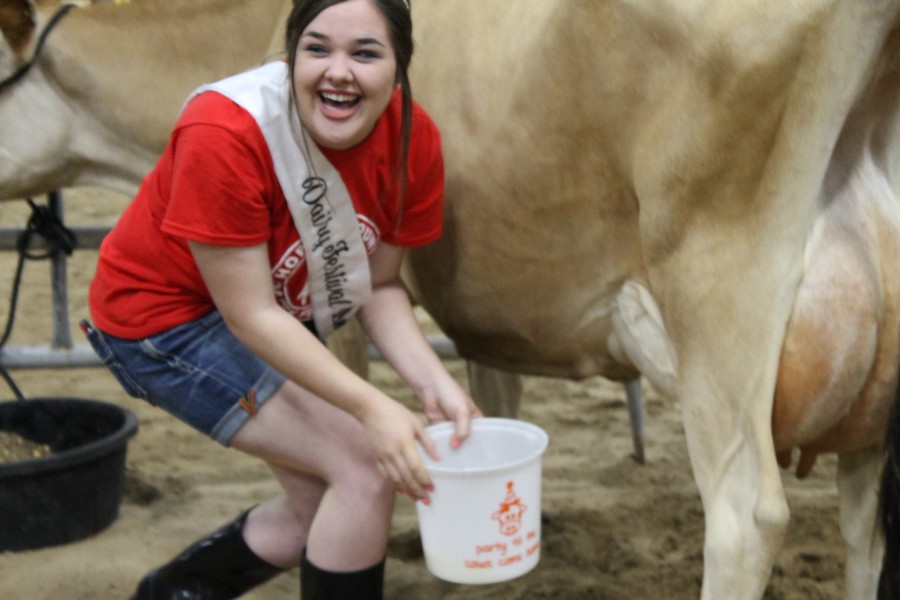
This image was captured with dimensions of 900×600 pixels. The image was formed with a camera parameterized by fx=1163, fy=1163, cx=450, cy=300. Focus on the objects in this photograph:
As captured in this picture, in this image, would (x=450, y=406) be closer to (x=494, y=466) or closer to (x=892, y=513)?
(x=494, y=466)

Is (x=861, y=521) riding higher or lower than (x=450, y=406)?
lower

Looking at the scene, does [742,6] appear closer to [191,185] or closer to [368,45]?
[368,45]

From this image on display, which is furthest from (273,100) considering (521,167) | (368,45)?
(521,167)

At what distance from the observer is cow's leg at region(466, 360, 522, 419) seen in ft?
9.10

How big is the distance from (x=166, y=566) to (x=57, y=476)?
22.0 inches

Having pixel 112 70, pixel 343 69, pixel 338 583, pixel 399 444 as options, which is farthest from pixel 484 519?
pixel 112 70

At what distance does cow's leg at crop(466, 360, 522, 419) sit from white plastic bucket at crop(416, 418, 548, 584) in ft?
3.87

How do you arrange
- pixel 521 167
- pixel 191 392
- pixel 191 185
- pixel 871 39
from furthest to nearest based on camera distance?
1. pixel 521 167
2. pixel 191 392
3. pixel 191 185
4. pixel 871 39

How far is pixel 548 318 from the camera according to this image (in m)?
1.94

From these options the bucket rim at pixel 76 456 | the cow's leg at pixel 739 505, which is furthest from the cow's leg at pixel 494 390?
the cow's leg at pixel 739 505

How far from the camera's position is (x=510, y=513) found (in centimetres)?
150

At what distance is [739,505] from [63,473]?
4.88 ft

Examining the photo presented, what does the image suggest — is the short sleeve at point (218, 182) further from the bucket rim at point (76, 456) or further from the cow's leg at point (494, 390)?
the cow's leg at point (494, 390)

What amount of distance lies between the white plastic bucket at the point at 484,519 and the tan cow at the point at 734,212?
27 cm
